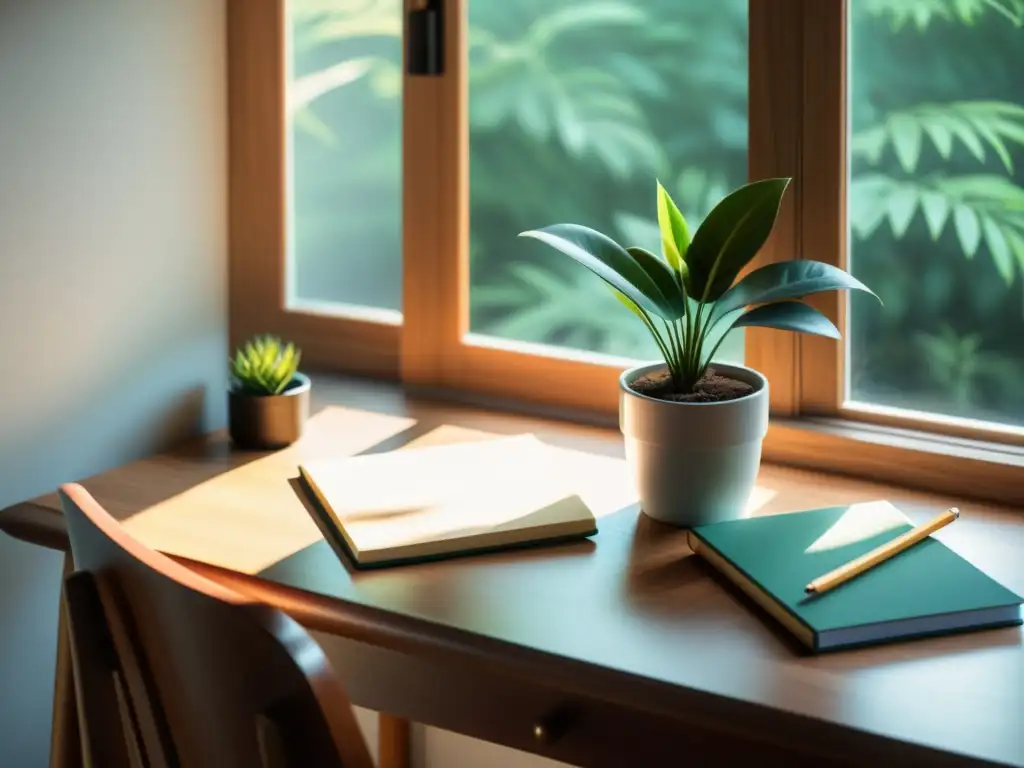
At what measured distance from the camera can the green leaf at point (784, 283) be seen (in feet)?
3.96

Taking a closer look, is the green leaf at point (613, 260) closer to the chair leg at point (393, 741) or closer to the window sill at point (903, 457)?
the window sill at point (903, 457)

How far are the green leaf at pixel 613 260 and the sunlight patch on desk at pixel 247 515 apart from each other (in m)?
0.35

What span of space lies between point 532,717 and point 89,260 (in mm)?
762

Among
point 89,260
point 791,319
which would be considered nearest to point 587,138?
point 791,319

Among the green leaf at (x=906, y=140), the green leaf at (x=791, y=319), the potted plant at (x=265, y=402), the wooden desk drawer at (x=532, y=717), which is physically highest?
the green leaf at (x=906, y=140)

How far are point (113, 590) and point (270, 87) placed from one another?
3.15ft

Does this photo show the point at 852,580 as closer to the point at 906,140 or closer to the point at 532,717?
the point at 532,717

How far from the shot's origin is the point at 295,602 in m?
1.12

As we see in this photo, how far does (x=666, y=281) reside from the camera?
1.28m

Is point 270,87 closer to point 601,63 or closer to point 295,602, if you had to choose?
point 601,63

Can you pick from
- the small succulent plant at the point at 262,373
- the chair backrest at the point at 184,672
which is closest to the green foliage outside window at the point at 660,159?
the small succulent plant at the point at 262,373

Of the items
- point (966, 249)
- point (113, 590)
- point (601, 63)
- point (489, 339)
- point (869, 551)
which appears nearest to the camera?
point (113, 590)

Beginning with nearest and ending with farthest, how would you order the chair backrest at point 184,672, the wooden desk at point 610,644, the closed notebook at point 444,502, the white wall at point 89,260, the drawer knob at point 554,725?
1. the chair backrest at point 184,672
2. the wooden desk at point 610,644
3. the drawer knob at point 554,725
4. the closed notebook at point 444,502
5. the white wall at point 89,260

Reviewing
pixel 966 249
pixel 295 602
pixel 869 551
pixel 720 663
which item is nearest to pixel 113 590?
pixel 295 602
